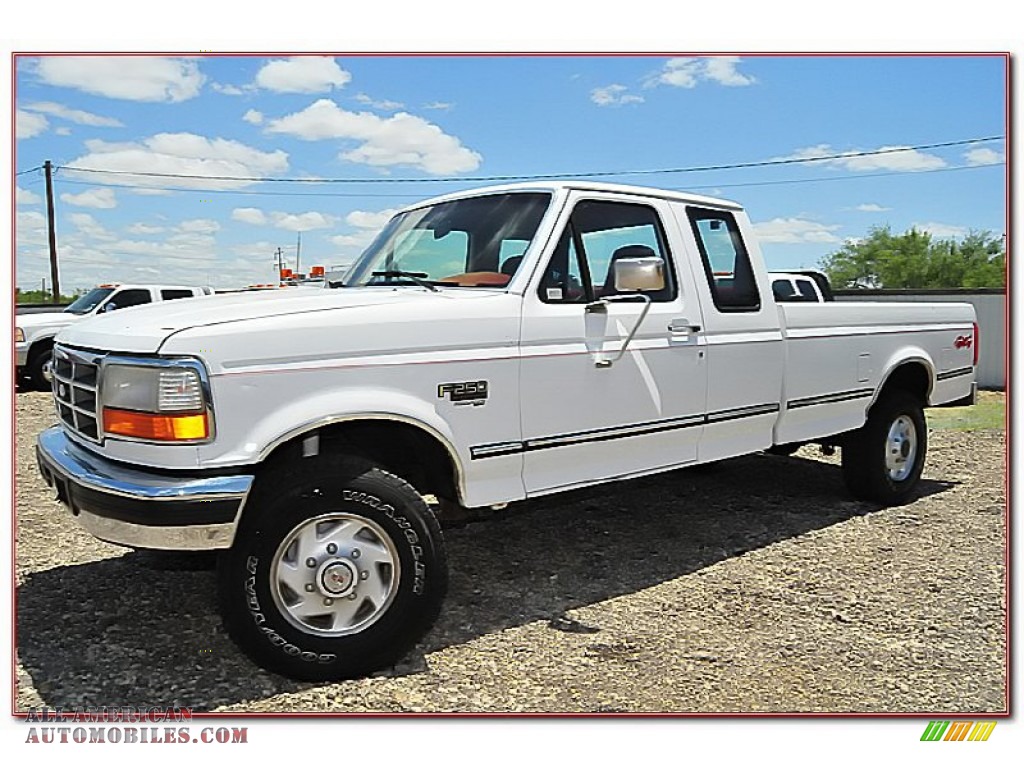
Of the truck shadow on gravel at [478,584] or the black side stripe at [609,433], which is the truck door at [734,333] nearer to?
the black side stripe at [609,433]

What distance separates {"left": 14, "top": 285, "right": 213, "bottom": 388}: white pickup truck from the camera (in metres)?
13.1

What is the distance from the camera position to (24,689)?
363 centimetres

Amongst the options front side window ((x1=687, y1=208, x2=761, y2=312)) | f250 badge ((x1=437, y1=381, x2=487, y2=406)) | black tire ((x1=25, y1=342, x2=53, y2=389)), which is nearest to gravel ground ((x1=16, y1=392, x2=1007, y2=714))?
f250 badge ((x1=437, y1=381, x2=487, y2=406))

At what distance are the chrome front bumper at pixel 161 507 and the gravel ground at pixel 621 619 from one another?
69 cm

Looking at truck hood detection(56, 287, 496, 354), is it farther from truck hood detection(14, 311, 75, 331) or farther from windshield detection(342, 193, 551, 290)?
truck hood detection(14, 311, 75, 331)

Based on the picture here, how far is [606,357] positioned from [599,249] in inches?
23.4

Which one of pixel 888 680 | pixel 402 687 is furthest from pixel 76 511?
pixel 888 680

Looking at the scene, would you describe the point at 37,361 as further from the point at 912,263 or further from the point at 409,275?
the point at 912,263

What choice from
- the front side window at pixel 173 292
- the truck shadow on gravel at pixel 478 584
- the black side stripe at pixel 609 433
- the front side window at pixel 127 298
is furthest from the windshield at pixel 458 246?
the front side window at pixel 173 292

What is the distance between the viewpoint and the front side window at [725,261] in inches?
206

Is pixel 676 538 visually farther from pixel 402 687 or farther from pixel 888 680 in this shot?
pixel 402 687

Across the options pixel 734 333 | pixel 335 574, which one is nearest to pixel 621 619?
pixel 335 574

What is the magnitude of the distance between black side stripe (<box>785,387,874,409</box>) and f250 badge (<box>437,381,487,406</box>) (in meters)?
2.45

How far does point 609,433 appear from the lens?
4.52 m
